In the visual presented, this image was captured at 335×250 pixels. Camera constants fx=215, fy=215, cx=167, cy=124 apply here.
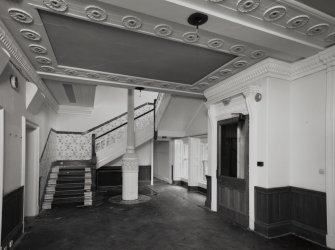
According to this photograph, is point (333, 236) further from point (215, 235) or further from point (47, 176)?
point (47, 176)

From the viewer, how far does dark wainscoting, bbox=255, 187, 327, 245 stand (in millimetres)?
3455

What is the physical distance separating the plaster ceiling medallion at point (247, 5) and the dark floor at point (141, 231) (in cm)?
325

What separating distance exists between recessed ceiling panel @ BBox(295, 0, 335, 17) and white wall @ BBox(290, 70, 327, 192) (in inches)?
53.1

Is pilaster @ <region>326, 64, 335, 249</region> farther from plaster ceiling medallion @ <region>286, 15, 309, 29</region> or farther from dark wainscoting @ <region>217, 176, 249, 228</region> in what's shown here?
dark wainscoting @ <region>217, 176, 249, 228</region>

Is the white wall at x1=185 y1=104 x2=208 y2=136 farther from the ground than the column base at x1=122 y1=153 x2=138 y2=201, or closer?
farther from the ground

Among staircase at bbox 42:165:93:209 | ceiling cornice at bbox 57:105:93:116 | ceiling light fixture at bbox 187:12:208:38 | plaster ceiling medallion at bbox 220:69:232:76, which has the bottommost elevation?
staircase at bbox 42:165:93:209

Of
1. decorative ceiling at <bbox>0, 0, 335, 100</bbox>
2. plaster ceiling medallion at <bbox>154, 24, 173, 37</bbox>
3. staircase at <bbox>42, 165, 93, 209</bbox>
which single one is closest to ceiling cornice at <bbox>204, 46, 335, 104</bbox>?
decorative ceiling at <bbox>0, 0, 335, 100</bbox>

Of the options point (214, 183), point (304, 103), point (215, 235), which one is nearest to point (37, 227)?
point (215, 235)

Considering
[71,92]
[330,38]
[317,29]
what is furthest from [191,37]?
[71,92]

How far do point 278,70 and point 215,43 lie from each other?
58.0 inches

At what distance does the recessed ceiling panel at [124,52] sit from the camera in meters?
2.87

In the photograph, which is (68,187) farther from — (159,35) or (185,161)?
(159,35)

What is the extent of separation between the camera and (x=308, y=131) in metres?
3.69

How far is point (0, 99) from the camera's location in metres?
2.71
